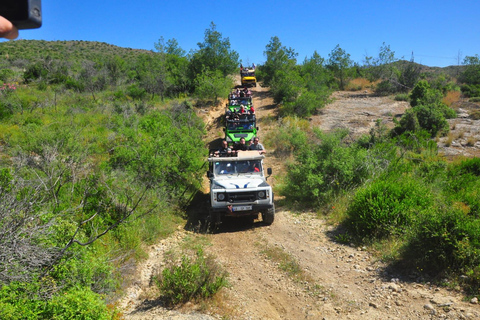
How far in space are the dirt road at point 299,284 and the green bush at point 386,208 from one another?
0.60 m

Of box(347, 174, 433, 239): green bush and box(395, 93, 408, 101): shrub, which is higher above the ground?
box(395, 93, 408, 101): shrub

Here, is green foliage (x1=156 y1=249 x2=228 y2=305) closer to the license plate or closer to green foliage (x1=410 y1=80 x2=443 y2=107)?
the license plate

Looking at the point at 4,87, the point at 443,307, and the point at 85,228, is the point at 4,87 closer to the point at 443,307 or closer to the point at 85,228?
the point at 85,228

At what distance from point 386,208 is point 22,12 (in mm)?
7665

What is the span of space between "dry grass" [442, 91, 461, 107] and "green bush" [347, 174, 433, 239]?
17.1 m

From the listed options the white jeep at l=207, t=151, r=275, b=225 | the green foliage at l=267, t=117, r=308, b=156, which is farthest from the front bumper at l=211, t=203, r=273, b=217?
the green foliage at l=267, t=117, r=308, b=156

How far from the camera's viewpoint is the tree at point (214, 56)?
31.0 m

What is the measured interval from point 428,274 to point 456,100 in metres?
21.4

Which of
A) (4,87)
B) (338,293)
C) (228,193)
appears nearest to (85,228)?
(228,193)

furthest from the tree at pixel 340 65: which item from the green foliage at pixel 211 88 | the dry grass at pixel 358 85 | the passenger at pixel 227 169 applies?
the passenger at pixel 227 169

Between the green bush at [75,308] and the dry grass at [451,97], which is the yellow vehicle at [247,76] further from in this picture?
the green bush at [75,308]

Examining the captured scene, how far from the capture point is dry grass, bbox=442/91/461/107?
22028 mm

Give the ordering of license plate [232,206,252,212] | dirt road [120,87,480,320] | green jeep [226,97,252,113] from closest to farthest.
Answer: dirt road [120,87,480,320], license plate [232,206,252,212], green jeep [226,97,252,113]

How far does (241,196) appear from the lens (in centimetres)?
827
